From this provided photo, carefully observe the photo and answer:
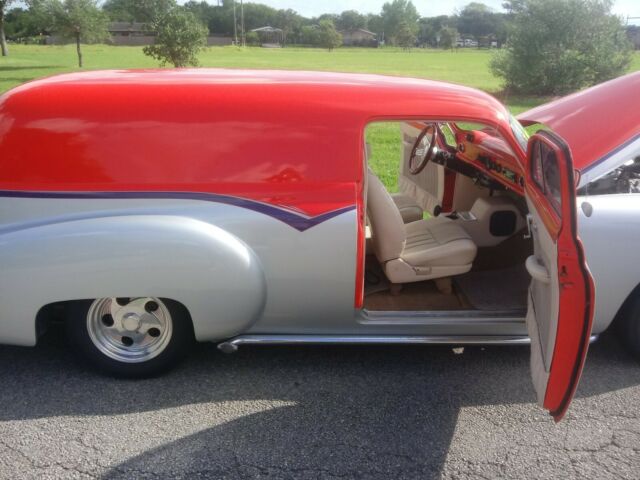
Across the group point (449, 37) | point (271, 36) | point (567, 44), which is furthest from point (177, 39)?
point (271, 36)

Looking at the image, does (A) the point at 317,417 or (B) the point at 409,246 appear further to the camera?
(B) the point at 409,246

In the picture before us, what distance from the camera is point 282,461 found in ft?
9.36

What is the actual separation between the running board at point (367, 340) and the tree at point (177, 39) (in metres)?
21.1

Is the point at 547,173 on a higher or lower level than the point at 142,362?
higher

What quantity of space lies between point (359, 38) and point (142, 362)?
11523 cm

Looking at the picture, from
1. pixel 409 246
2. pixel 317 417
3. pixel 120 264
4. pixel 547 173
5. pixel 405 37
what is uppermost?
pixel 405 37

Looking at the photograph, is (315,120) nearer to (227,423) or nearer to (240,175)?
(240,175)

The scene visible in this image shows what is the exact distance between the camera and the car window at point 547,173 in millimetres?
2635

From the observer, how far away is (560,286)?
8.50ft

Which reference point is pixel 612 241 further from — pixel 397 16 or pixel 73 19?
pixel 397 16

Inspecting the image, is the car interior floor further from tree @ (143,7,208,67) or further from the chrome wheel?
tree @ (143,7,208,67)

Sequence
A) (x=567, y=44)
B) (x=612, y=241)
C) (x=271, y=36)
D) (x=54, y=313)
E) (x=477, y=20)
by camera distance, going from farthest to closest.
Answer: (x=477, y=20) < (x=271, y=36) < (x=567, y=44) < (x=54, y=313) < (x=612, y=241)

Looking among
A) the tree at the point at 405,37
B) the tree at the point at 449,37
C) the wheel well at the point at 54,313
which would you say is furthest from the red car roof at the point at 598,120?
the tree at the point at 405,37

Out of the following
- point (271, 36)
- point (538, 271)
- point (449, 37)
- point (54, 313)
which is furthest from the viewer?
point (271, 36)
